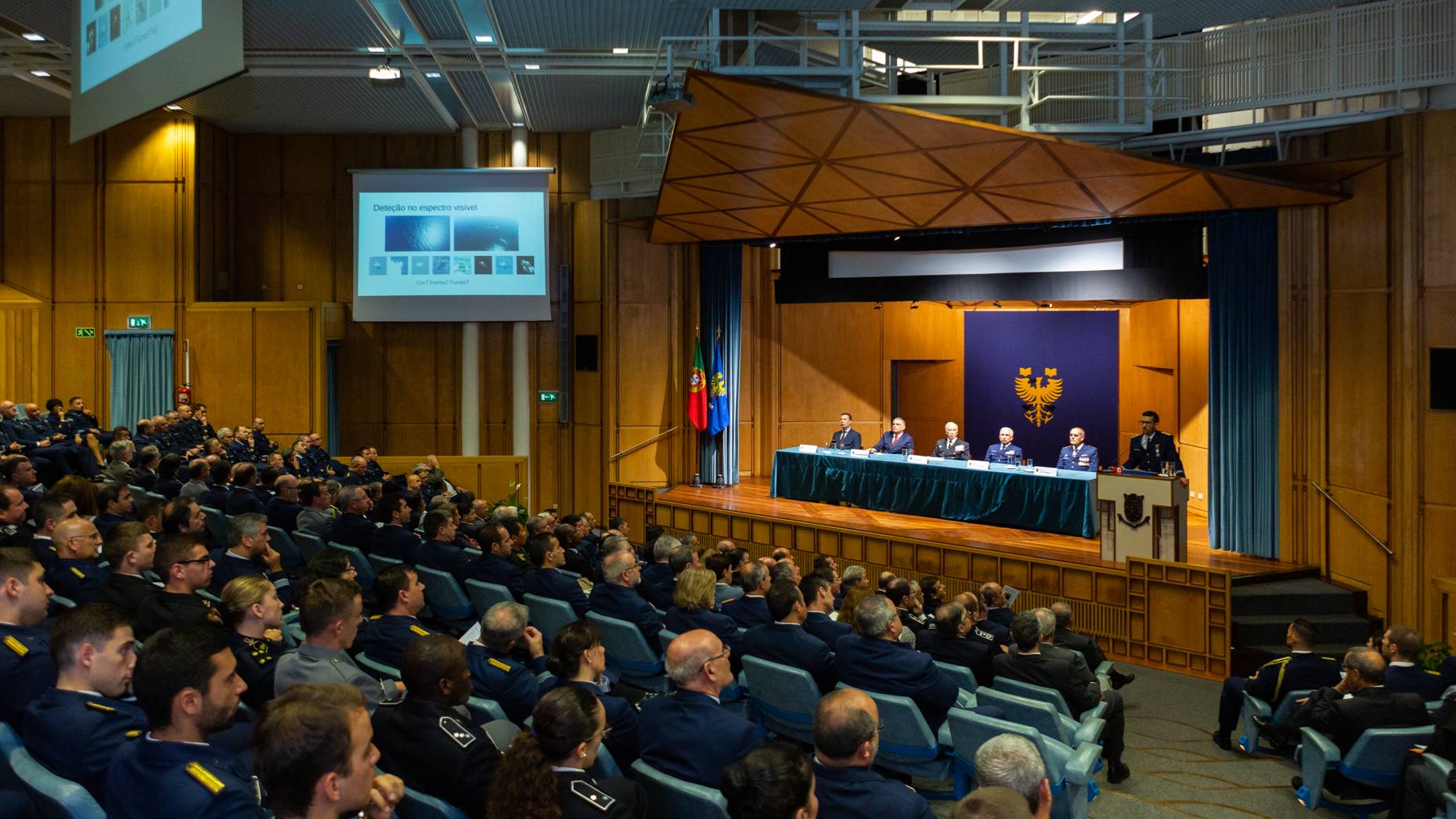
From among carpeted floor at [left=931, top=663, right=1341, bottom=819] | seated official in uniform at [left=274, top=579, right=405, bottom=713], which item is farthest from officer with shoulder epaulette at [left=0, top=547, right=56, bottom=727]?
carpeted floor at [left=931, top=663, right=1341, bottom=819]

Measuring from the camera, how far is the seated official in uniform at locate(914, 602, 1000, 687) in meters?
5.73

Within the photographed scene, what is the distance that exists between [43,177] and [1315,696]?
15.0 m

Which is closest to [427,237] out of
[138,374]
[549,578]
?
[138,374]

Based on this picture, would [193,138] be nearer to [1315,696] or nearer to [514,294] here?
[514,294]

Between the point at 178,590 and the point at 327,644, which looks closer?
the point at 327,644

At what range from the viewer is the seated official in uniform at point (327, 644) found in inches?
136

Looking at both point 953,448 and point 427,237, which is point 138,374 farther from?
point 953,448

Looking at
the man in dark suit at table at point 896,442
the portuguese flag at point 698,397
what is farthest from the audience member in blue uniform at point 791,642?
the portuguese flag at point 698,397

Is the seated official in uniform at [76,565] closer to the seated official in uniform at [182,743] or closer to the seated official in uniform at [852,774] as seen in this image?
the seated official in uniform at [182,743]

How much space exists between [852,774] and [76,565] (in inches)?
139

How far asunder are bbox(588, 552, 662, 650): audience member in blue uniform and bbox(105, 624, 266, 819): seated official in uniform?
9.89 feet

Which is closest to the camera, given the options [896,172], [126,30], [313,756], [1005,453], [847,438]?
[313,756]

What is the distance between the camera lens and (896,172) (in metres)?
10.1

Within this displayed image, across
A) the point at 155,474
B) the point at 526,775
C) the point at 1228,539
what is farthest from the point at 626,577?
the point at 1228,539
